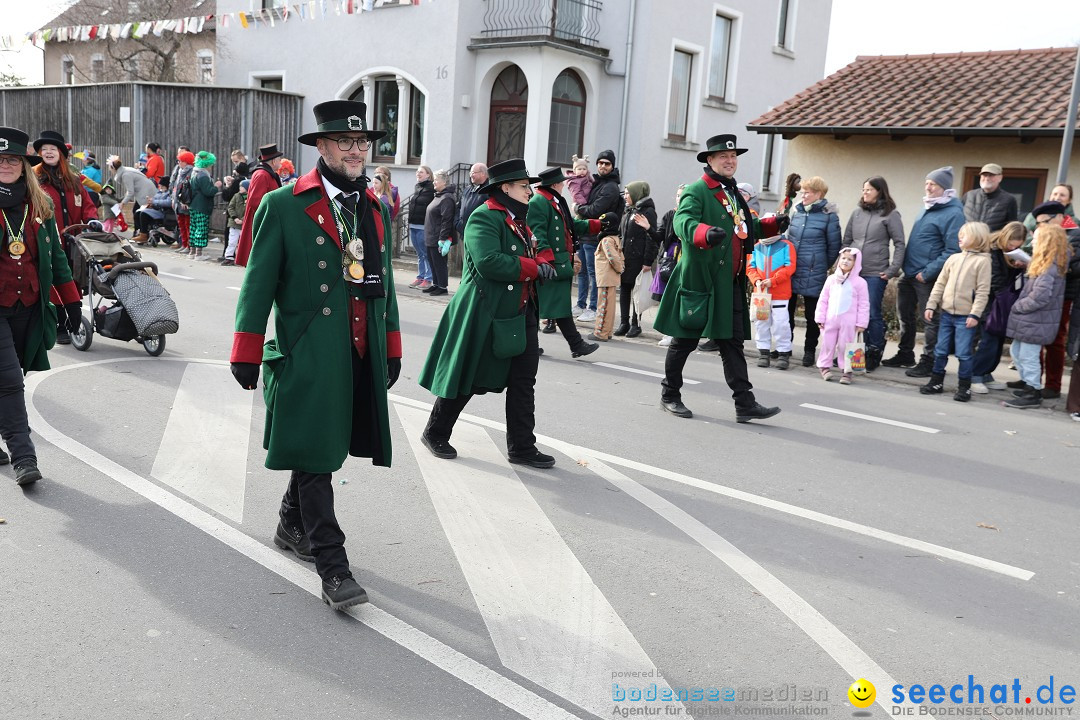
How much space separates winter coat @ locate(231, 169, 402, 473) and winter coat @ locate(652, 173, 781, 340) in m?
3.69

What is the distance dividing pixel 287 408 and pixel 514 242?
8.18 feet

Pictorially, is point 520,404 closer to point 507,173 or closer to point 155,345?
point 507,173

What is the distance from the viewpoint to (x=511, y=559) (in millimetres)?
4629

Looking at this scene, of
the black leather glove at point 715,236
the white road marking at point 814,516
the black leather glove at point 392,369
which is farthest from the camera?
the black leather glove at point 715,236

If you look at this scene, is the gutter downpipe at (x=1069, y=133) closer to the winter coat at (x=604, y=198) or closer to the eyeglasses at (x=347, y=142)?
the winter coat at (x=604, y=198)

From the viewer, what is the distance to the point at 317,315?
402 cm

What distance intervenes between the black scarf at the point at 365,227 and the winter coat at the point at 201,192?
50.8ft

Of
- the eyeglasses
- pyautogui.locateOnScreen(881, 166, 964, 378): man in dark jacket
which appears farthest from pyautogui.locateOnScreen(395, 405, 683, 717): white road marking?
pyautogui.locateOnScreen(881, 166, 964, 378): man in dark jacket

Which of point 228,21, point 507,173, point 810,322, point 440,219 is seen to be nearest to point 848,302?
point 810,322

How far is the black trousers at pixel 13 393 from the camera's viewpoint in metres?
5.38

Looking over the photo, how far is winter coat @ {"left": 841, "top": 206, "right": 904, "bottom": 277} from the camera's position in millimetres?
10594

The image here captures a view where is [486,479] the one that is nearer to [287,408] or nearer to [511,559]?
[511,559]

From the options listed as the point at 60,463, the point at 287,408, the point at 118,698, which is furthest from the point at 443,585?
the point at 60,463

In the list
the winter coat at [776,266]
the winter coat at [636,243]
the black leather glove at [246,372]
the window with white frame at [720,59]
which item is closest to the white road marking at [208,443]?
the black leather glove at [246,372]
